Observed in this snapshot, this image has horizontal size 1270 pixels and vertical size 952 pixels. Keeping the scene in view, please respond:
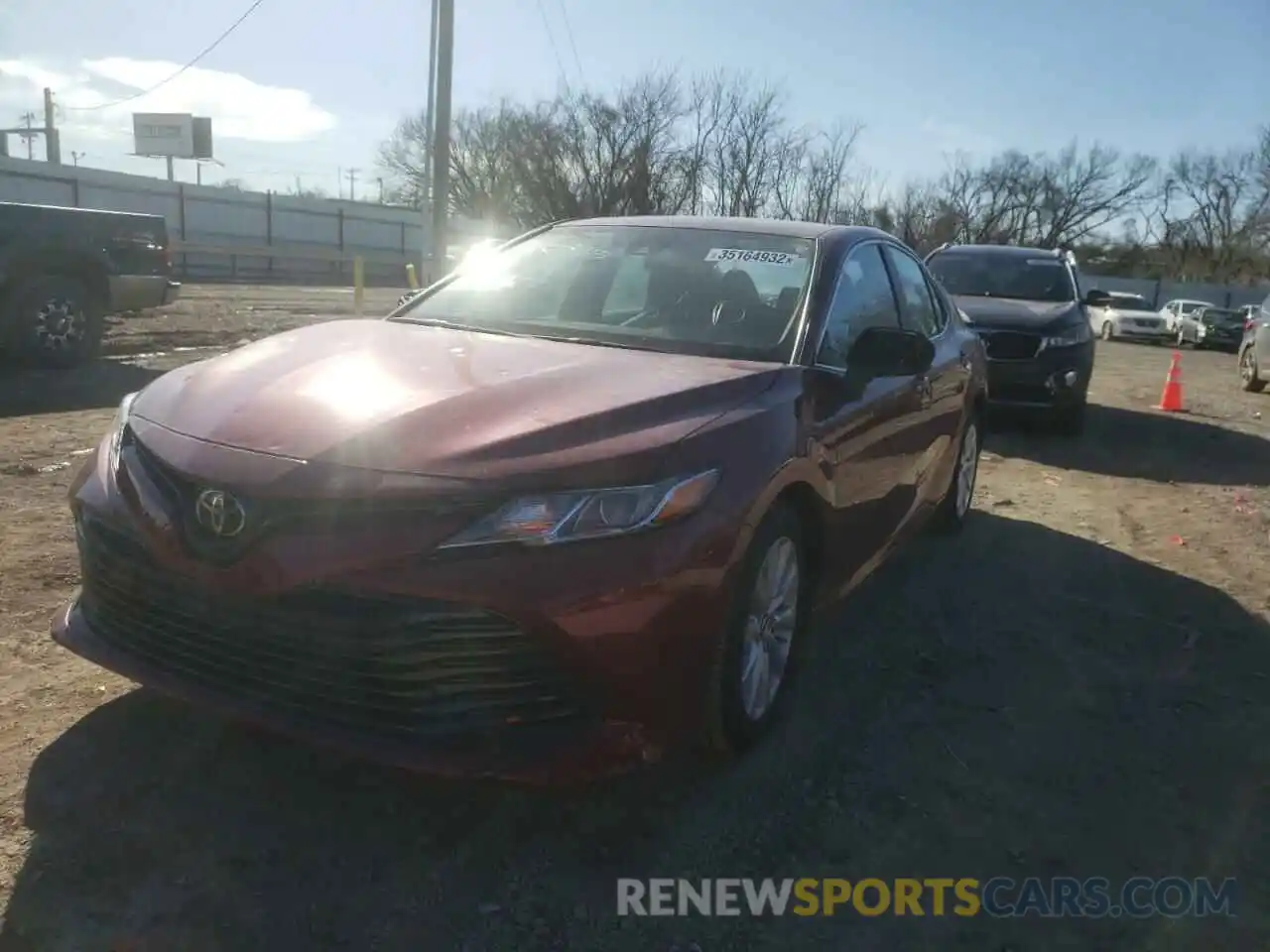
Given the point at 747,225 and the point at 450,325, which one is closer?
the point at 450,325

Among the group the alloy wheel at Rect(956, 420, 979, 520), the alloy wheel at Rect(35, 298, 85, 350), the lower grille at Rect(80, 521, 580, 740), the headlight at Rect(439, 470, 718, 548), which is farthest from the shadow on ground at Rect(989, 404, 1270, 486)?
the alloy wheel at Rect(35, 298, 85, 350)

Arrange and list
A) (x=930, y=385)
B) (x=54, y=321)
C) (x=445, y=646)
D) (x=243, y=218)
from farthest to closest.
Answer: (x=243, y=218), (x=54, y=321), (x=930, y=385), (x=445, y=646)

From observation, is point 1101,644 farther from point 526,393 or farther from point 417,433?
point 417,433

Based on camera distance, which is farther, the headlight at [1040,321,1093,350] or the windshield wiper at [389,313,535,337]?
the headlight at [1040,321,1093,350]

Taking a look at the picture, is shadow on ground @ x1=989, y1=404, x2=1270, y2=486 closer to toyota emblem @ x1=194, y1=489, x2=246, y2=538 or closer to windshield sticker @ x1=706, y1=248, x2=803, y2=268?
windshield sticker @ x1=706, y1=248, x2=803, y2=268

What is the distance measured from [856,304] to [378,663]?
8.12 ft

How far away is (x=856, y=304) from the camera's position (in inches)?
163

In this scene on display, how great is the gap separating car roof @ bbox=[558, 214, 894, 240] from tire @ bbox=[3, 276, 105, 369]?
23.4 feet

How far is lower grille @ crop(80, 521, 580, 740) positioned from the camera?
242 centimetres

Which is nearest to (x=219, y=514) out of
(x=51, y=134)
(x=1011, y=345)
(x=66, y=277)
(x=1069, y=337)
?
(x=1011, y=345)

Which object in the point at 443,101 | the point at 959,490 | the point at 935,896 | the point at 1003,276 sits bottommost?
the point at 935,896

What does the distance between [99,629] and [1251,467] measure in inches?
344

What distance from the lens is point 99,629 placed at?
9.38ft

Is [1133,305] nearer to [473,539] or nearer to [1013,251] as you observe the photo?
[1013,251]
